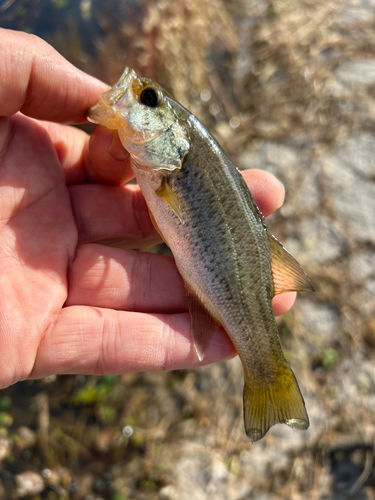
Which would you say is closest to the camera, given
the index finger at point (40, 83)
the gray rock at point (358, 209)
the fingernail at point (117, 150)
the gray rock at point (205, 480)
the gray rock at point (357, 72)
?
the index finger at point (40, 83)

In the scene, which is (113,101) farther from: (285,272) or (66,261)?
(285,272)

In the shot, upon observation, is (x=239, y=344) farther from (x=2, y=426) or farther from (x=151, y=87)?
(x=2, y=426)

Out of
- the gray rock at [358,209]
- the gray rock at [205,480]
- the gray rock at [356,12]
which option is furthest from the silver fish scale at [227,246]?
the gray rock at [356,12]

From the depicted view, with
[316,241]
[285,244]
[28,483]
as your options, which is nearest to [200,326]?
[285,244]

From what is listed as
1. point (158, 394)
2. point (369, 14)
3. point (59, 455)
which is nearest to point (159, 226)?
point (158, 394)

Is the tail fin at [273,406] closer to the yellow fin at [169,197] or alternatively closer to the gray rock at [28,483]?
the yellow fin at [169,197]
